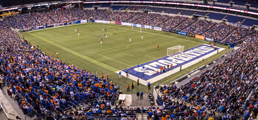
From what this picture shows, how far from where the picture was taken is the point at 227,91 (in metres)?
22.8

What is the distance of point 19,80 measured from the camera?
24078 millimetres

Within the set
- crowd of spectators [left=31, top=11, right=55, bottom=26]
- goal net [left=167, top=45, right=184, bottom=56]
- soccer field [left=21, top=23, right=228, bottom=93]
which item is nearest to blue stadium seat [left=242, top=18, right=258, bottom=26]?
soccer field [left=21, top=23, right=228, bottom=93]

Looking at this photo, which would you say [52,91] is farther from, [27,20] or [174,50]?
[27,20]

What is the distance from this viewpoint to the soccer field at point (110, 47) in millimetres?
40156

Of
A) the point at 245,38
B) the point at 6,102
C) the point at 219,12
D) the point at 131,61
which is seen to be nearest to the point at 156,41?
the point at 131,61

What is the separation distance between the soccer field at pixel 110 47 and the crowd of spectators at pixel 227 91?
7.76 meters

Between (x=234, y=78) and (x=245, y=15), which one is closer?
(x=234, y=78)

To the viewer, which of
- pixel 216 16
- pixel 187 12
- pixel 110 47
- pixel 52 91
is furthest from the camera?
pixel 187 12

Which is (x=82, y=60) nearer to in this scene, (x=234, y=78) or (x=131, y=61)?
(x=131, y=61)

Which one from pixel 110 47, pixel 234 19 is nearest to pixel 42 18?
pixel 110 47

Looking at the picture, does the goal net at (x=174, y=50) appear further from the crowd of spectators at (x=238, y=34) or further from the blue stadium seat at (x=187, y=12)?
the blue stadium seat at (x=187, y=12)

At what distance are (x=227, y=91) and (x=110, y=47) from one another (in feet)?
113

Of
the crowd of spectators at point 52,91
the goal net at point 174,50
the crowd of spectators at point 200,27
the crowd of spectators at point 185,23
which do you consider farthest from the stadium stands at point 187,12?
the crowd of spectators at point 52,91

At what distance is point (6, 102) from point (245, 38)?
55.3 metres
